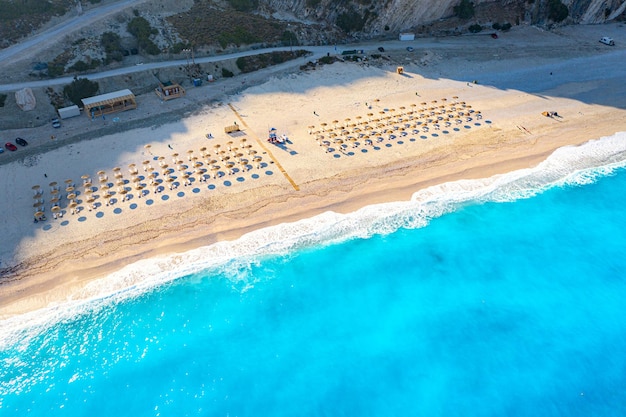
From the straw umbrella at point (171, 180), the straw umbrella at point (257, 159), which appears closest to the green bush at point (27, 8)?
the straw umbrella at point (171, 180)

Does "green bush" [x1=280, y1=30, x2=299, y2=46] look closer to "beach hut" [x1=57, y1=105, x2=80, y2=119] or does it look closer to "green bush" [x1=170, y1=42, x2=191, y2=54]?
"green bush" [x1=170, y1=42, x2=191, y2=54]

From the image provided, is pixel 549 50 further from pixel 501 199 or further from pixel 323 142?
pixel 323 142

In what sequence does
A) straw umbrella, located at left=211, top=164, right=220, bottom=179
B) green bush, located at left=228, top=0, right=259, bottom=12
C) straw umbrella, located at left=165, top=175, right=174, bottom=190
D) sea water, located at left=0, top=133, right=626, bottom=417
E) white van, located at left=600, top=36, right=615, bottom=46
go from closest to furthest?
sea water, located at left=0, top=133, right=626, bottom=417, straw umbrella, located at left=165, top=175, right=174, bottom=190, straw umbrella, located at left=211, top=164, right=220, bottom=179, white van, located at left=600, top=36, right=615, bottom=46, green bush, located at left=228, top=0, right=259, bottom=12

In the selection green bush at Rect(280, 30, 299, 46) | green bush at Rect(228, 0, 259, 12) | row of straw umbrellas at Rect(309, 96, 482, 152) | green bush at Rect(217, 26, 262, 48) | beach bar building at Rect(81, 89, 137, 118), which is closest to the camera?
row of straw umbrellas at Rect(309, 96, 482, 152)

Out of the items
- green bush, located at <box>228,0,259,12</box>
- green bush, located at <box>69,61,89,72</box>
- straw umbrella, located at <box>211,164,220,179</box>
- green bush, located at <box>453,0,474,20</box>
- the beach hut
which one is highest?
green bush, located at <box>228,0,259,12</box>

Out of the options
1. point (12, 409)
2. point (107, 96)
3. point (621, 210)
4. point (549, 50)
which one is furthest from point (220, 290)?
point (549, 50)

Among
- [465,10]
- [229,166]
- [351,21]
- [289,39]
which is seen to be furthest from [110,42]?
[465,10]

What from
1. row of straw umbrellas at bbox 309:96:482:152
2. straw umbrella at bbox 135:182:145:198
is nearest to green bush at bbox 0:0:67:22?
straw umbrella at bbox 135:182:145:198
